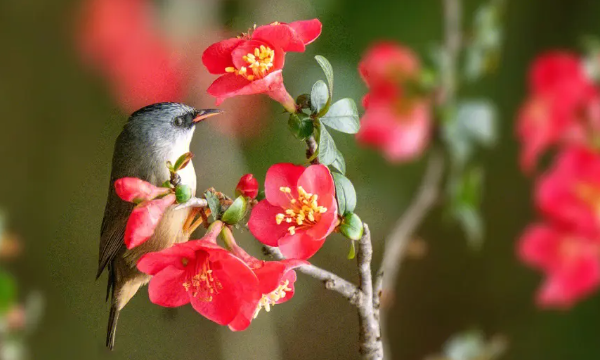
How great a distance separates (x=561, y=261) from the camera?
0.67 m

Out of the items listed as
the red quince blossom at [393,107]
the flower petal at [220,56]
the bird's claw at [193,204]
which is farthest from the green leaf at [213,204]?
the red quince blossom at [393,107]

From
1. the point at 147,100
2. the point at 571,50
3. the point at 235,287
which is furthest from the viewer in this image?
the point at 571,50

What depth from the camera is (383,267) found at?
63 cm

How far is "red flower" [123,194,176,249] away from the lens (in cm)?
41

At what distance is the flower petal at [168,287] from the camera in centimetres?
46

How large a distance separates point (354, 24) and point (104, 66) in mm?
282

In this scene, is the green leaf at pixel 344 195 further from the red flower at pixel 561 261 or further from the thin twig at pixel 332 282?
the red flower at pixel 561 261

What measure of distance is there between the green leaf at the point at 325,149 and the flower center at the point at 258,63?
6 centimetres

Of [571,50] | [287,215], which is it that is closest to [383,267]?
[287,215]

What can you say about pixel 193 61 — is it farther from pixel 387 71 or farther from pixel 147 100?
pixel 387 71

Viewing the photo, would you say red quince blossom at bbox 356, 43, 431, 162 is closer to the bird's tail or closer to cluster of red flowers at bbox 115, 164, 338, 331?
cluster of red flowers at bbox 115, 164, 338, 331

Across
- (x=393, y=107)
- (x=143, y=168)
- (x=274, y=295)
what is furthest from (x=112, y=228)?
(x=393, y=107)

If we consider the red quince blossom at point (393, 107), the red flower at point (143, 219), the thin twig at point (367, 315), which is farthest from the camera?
the red quince blossom at point (393, 107)

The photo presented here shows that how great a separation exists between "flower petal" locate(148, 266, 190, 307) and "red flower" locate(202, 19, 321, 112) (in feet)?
0.49
